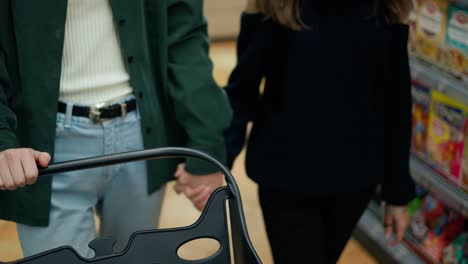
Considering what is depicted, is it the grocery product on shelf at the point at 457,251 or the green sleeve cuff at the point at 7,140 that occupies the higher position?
the green sleeve cuff at the point at 7,140

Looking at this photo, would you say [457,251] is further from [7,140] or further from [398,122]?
[7,140]

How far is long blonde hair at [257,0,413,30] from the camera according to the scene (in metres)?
1.44

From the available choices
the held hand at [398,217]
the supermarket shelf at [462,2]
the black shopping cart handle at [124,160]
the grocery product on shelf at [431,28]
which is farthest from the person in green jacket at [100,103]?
the grocery product on shelf at [431,28]

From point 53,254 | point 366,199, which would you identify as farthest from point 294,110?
point 53,254

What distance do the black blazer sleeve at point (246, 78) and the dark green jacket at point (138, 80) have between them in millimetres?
139

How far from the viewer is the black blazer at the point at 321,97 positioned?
148 centimetres

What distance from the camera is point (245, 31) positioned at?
5.12 ft

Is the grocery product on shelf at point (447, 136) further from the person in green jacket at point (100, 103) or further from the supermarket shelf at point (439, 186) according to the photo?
the person in green jacket at point (100, 103)

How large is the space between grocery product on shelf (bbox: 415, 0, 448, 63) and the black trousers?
0.83 metres

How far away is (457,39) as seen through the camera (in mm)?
2090

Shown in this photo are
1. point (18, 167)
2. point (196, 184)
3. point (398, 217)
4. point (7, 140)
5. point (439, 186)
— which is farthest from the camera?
point (439, 186)

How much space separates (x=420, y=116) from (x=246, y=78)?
1.08 m

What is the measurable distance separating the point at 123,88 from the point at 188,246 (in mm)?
1502

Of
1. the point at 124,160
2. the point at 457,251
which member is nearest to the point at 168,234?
the point at 124,160
